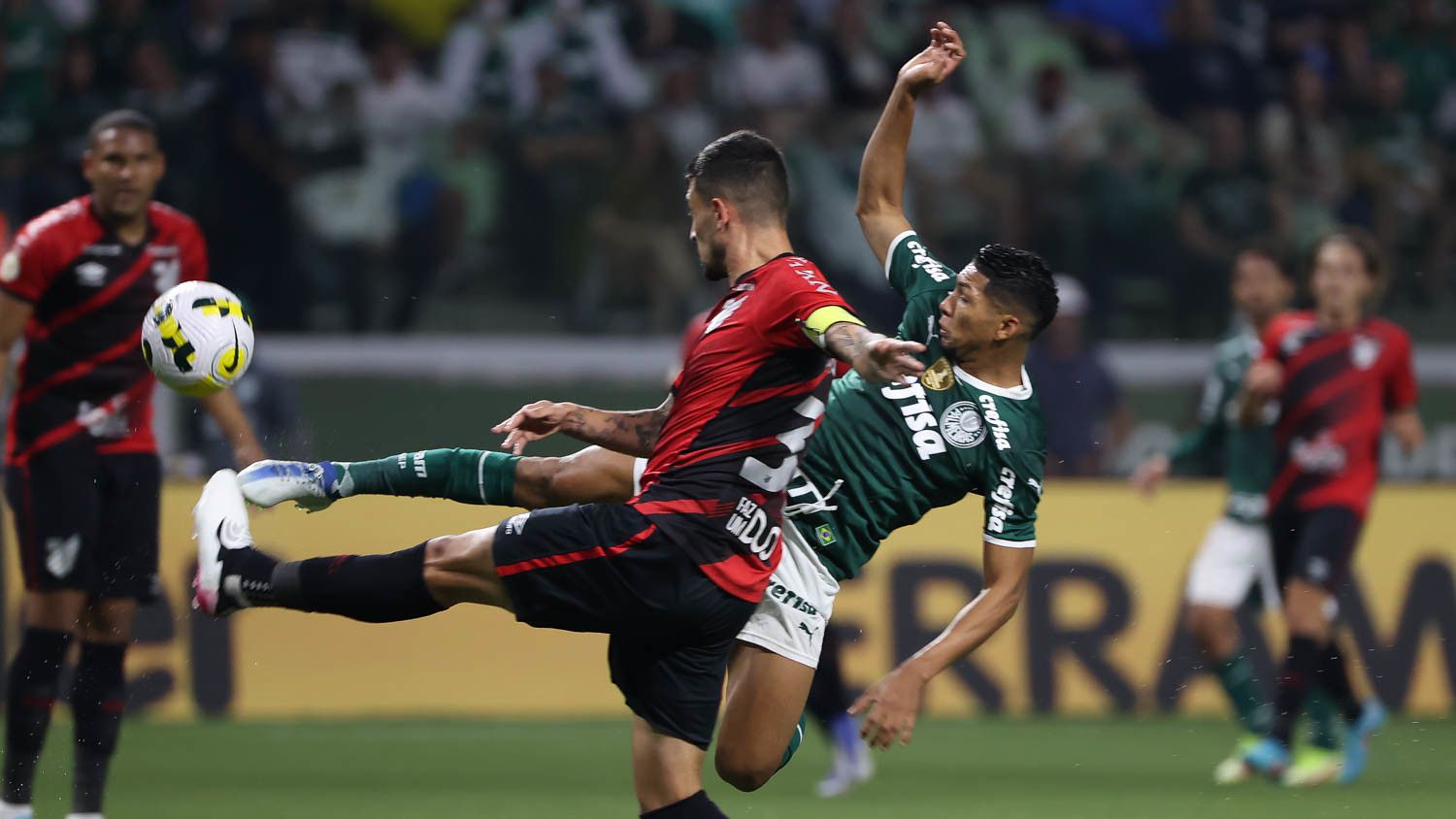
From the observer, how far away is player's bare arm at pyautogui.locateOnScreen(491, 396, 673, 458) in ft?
18.5

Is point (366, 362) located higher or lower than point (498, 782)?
higher

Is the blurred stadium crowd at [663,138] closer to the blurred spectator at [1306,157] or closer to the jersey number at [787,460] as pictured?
the blurred spectator at [1306,157]

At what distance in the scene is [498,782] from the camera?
857cm

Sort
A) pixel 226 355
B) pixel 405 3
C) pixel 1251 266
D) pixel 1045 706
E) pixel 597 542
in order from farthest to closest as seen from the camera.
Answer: pixel 405 3 < pixel 1045 706 < pixel 1251 266 < pixel 226 355 < pixel 597 542

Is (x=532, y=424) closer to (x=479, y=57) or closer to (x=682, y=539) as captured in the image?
(x=682, y=539)

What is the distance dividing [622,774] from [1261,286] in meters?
3.91

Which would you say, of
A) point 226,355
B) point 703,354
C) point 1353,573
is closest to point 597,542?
point 703,354

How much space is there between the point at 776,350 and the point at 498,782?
A: 3.85 metres

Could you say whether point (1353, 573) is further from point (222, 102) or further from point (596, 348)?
point (222, 102)

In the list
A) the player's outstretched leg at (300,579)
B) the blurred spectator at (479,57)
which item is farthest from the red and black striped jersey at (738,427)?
the blurred spectator at (479,57)

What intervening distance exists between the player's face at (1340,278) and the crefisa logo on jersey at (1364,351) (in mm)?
179

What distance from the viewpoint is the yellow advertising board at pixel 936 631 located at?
10656 mm

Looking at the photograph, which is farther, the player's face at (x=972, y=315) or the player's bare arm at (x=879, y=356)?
the player's face at (x=972, y=315)

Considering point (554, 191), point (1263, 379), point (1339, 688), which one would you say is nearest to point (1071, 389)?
point (1263, 379)
